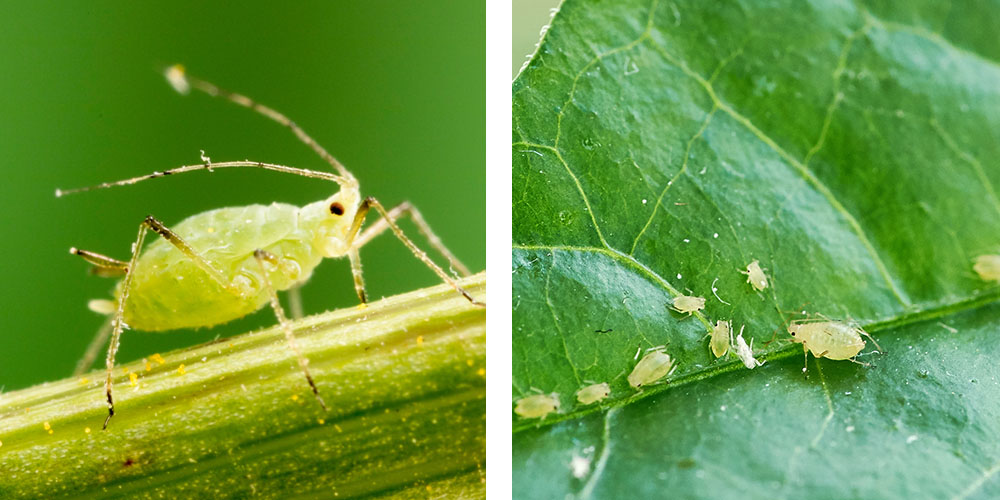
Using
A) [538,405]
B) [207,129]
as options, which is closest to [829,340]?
[538,405]

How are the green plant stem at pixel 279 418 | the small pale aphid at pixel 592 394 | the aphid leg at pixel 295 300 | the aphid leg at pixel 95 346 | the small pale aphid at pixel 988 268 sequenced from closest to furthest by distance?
the green plant stem at pixel 279 418
the small pale aphid at pixel 592 394
the small pale aphid at pixel 988 268
the aphid leg at pixel 95 346
the aphid leg at pixel 295 300

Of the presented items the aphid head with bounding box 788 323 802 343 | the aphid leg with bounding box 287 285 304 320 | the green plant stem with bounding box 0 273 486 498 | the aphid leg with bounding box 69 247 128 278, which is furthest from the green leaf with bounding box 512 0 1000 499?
the aphid leg with bounding box 69 247 128 278

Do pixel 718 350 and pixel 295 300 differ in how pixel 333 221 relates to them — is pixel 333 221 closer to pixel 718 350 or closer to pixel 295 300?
pixel 295 300

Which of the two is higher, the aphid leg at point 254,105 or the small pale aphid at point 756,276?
the aphid leg at point 254,105

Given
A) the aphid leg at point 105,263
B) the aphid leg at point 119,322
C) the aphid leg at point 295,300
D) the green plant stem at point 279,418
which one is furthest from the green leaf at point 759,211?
the aphid leg at point 105,263

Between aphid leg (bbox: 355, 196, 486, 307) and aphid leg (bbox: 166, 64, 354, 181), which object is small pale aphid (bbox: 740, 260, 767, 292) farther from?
aphid leg (bbox: 166, 64, 354, 181)

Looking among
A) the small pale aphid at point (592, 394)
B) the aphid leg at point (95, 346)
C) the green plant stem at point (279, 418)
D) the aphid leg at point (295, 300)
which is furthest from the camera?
the aphid leg at point (295, 300)

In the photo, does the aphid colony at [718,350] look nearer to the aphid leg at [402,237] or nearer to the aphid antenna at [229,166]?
the aphid leg at [402,237]
